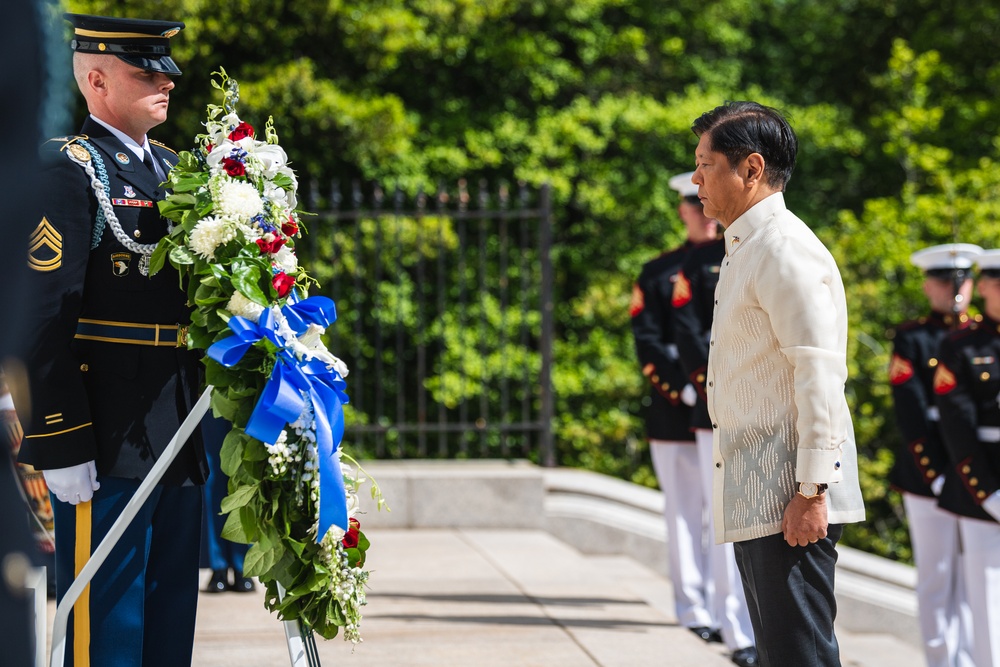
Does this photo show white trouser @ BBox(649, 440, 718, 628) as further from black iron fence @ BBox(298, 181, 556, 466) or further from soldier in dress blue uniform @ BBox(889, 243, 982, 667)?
black iron fence @ BBox(298, 181, 556, 466)

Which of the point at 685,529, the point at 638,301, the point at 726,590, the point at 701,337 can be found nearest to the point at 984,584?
the point at 726,590

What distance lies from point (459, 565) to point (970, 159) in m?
12.1

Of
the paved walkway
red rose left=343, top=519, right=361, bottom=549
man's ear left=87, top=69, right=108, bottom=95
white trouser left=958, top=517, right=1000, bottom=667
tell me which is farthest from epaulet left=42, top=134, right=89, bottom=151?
white trouser left=958, top=517, right=1000, bottom=667

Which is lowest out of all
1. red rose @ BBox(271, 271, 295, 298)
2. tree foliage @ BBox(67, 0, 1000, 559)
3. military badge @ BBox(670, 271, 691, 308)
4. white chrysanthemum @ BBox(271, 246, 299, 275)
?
red rose @ BBox(271, 271, 295, 298)

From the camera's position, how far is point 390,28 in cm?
1215

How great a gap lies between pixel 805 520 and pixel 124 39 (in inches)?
80.4

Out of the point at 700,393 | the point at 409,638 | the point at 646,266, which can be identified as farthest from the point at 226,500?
the point at 646,266

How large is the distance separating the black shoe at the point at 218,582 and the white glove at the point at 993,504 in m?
3.45

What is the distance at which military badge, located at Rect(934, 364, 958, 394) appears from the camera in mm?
5199

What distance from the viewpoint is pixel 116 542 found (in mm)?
2760

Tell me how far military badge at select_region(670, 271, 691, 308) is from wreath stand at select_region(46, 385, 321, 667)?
9.63ft

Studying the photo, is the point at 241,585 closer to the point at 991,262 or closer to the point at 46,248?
the point at 46,248

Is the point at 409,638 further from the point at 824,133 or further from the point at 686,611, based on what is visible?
the point at 824,133

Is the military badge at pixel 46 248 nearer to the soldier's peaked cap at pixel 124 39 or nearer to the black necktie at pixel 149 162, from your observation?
the black necktie at pixel 149 162
